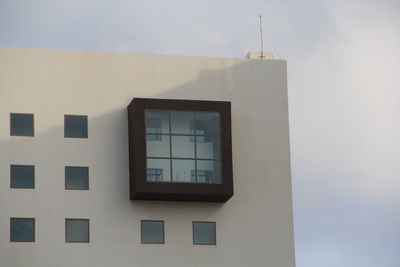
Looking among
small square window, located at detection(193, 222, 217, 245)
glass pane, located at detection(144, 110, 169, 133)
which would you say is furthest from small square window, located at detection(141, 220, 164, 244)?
glass pane, located at detection(144, 110, 169, 133)

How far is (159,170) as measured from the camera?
70438 mm

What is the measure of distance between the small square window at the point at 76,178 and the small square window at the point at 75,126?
1.65 metres

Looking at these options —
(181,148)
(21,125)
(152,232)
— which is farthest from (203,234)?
(21,125)

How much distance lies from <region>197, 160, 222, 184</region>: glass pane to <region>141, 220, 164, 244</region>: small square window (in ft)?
9.83

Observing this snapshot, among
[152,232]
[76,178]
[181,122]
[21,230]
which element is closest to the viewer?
[21,230]

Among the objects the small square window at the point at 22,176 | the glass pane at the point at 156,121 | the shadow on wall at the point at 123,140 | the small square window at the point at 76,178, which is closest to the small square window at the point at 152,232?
the shadow on wall at the point at 123,140

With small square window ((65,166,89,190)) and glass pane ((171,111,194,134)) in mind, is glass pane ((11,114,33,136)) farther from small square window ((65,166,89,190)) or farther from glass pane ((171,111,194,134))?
glass pane ((171,111,194,134))

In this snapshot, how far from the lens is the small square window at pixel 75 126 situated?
7138 centimetres

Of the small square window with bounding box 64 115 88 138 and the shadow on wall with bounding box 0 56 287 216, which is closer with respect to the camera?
the shadow on wall with bounding box 0 56 287 216

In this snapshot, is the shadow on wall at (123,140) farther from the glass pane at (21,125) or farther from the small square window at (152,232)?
the small square window at (152,232)

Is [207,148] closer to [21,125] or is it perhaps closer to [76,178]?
[76,178]

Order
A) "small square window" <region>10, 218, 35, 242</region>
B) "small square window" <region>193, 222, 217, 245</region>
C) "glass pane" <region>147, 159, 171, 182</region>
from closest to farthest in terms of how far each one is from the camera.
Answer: "small square window" <region>10, 218, 35, 242</region> < "glass pane" <region>147, 159, 171, 182</region> < "small square window" <region>193, 222, 217, 245</region>

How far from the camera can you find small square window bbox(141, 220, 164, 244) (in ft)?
233

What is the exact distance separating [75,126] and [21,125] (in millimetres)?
2559
